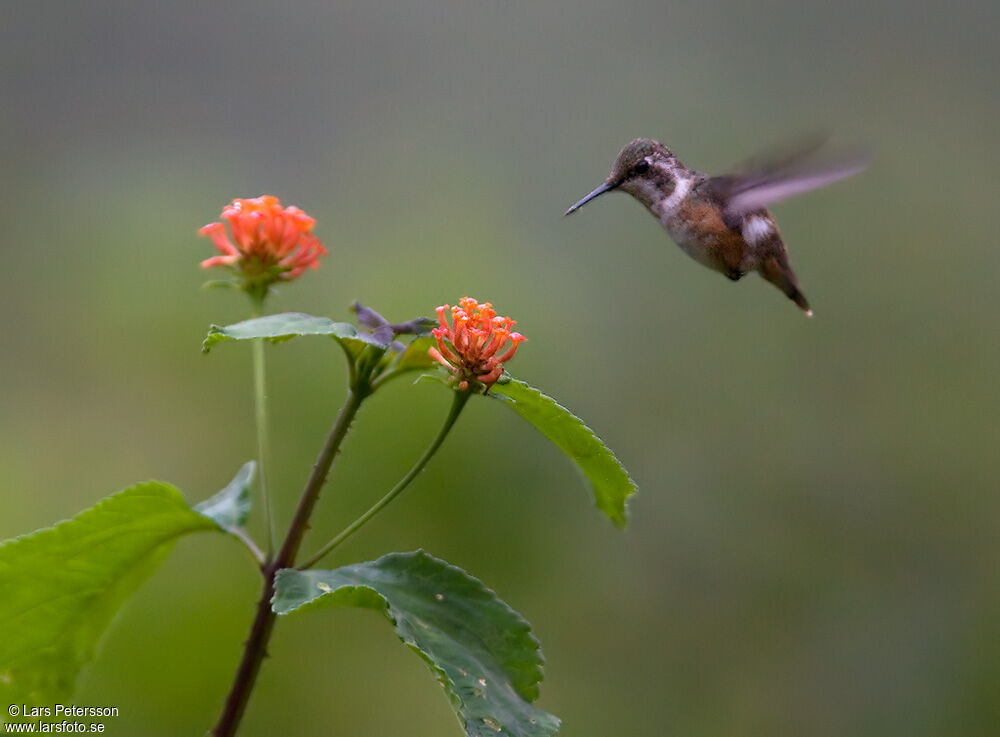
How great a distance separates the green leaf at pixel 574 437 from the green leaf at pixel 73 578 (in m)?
0.35

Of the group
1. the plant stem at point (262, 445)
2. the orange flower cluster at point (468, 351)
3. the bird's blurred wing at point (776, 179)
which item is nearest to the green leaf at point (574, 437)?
the orange flower cluster at point (468, 351)

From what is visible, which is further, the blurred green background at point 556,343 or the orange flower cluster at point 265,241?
the blurred green background at point 556,343

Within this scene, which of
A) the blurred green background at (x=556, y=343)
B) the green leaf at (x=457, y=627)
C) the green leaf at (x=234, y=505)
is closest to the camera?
the green leaf at (x=457, y=627)

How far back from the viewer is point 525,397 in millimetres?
1068

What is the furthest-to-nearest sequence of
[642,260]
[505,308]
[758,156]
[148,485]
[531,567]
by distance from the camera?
[642,260] < [505,308] < [531,567] < [758,156] < [148,485]

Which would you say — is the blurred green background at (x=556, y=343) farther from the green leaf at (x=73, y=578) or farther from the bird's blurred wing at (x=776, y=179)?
the green leaf at (x=73, y=578)

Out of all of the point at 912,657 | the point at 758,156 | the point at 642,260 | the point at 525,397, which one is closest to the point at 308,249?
the point at 525,397

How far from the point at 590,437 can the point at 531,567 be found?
5.12 feet

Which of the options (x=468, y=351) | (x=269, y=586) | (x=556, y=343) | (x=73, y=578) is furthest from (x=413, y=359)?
(x=556, y=343)

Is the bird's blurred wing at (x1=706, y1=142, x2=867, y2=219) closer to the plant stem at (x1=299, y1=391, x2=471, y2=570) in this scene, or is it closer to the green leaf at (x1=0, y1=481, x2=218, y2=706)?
the plant stem at (x1=299, y1=391, x2=471, y2=570)

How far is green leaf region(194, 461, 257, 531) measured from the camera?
1240 millimetres

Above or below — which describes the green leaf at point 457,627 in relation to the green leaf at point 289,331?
below

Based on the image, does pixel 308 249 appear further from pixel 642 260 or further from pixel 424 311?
pixel 642 260

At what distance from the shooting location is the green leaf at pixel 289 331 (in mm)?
993
